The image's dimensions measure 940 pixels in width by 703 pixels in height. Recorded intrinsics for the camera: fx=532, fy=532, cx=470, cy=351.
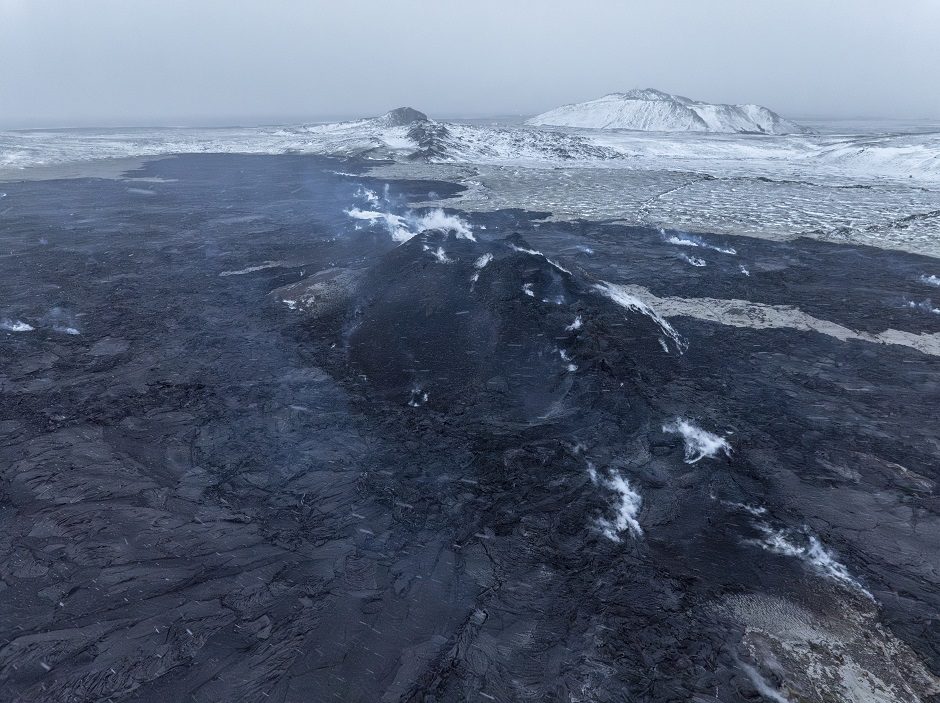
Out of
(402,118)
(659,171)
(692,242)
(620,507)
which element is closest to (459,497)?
(620,507)

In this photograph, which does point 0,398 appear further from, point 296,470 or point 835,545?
point 835,545

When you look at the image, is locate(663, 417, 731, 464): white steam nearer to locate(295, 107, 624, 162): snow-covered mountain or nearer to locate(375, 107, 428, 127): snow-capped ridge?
locate(295, 107, 624, 162): snow-covered mountain

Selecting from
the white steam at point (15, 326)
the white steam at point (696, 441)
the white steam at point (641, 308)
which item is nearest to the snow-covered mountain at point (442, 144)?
the white steam at point (641, 308)

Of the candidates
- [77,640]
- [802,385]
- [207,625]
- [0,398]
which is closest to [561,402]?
[802,385]

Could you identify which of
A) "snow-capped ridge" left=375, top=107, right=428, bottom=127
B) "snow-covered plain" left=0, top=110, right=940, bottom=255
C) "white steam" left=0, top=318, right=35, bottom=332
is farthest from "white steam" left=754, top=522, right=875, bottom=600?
"snow-capped ridge" left=375, top=107, right=428, bottom=127

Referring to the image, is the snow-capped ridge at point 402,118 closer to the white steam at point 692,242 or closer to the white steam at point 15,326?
the white steam at point 692,242

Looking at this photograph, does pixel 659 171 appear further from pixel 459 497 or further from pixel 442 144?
pixel 459 497
